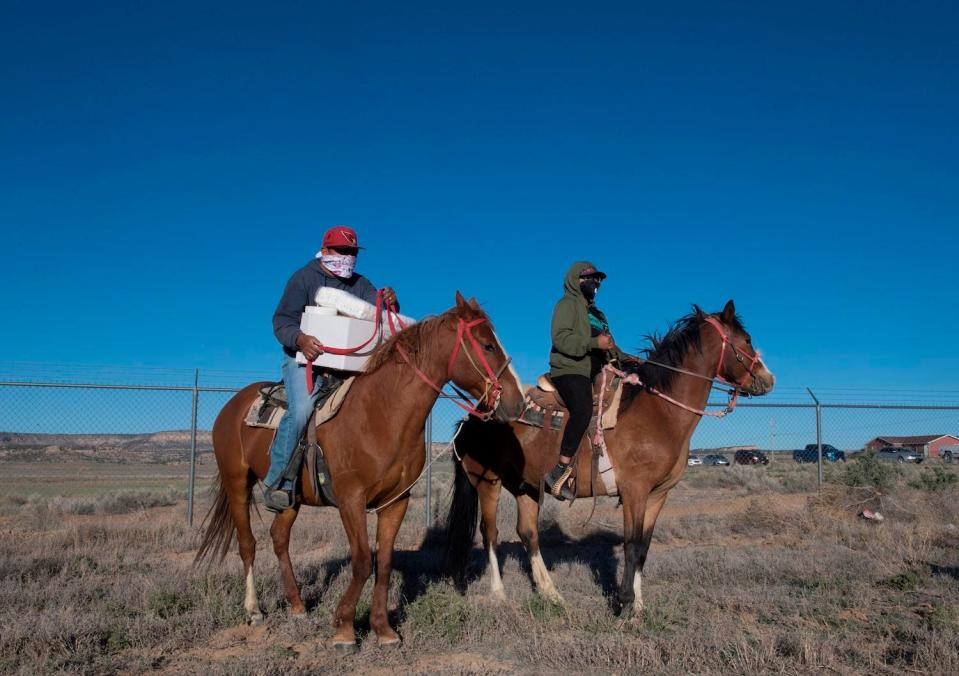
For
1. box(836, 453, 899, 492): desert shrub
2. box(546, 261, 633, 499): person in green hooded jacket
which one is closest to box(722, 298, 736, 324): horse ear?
box(546, 261, 633, 499): person in green hooded jacket

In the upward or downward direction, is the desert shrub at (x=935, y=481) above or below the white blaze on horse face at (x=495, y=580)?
above

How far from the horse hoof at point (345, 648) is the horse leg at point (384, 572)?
0.24 meters

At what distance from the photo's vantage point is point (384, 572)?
18.0ft

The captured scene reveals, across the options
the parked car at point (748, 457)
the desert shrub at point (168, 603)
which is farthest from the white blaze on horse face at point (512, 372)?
the parked car at point (748, 457)

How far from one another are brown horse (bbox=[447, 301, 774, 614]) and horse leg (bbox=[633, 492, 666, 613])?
0.4 inches

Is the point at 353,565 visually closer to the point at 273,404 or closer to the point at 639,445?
the point at 273,404

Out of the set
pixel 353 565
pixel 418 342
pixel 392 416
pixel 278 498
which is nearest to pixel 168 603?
pixel 278 498

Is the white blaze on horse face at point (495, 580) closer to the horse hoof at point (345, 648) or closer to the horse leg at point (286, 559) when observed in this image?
the horse leg at point (286, 559)

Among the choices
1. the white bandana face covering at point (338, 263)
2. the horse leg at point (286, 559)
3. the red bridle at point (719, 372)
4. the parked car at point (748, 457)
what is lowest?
the parked car at point (748, 457)

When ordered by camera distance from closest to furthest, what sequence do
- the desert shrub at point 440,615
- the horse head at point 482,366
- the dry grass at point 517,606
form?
the dry grass at point 517,606 < the horse head at point 482,366 < the desert shrub at point 440,615

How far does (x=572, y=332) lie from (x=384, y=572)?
284 cm

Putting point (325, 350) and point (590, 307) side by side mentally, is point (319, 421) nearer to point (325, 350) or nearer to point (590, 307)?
point (325, 350)

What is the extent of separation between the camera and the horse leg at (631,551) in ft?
20.7

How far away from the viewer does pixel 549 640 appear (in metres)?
5.39
